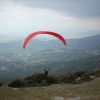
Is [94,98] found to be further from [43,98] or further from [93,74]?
[93,74]

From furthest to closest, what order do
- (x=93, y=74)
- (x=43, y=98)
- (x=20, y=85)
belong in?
(x=93, y=74)
(x=20, y=85)
(x=43, y=98)

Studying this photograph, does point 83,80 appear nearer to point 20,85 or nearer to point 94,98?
point 20,85

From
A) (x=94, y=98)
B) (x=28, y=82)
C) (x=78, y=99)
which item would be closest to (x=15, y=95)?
(x=78, y=99)

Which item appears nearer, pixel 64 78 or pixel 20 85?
pixel 20 85

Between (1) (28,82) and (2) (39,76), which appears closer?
(1) (28,82)

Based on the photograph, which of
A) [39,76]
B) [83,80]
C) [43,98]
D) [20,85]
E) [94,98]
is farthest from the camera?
[39,76]

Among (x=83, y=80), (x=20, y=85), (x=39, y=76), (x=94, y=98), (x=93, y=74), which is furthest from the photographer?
(x=93, y=74)

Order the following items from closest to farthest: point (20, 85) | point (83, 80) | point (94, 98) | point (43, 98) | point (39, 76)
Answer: point (94, 98) → point (43, 98) → point (20, 85) → point (83, 80) → point (39, 76)

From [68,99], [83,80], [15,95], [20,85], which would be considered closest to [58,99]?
[68,99]
